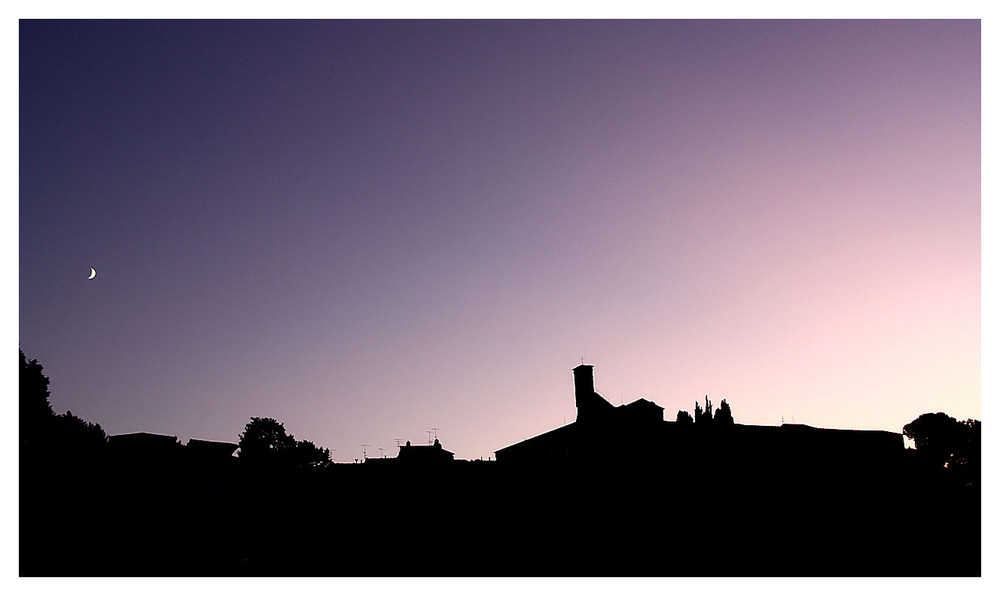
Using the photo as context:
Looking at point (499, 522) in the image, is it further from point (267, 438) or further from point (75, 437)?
point (267, 438)

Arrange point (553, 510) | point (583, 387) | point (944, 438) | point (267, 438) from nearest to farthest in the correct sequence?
point (553, 510) < point (583, 387) < point (944, 438) < point (267, 438)

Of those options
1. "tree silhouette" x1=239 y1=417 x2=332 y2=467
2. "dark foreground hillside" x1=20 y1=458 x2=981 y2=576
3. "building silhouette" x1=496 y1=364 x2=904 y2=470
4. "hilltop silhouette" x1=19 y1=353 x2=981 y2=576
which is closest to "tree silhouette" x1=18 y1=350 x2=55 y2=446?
"hilltop silhouette" x1=19 y1=353 x2=981 y2=576

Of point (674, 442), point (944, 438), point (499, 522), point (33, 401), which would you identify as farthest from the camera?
point (944, 438)

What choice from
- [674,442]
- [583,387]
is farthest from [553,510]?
[583,387]

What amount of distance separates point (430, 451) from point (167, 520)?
68.2ft

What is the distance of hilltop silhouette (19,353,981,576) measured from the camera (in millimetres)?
32312

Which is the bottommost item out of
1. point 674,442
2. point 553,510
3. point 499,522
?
point 499,522

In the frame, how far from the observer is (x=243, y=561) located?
36.2 meters

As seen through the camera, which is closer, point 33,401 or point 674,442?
point 674,442

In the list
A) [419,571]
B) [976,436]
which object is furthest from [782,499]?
[976,436]

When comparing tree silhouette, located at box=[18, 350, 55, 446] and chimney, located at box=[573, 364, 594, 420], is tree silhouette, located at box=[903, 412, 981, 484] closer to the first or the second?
chimney, located at box=[573, 364, 594, 420]

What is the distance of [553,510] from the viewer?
36.6 m

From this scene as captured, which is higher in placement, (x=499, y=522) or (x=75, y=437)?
(x=75, y=437)

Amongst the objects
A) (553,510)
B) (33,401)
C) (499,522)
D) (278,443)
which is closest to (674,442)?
(553,510)
